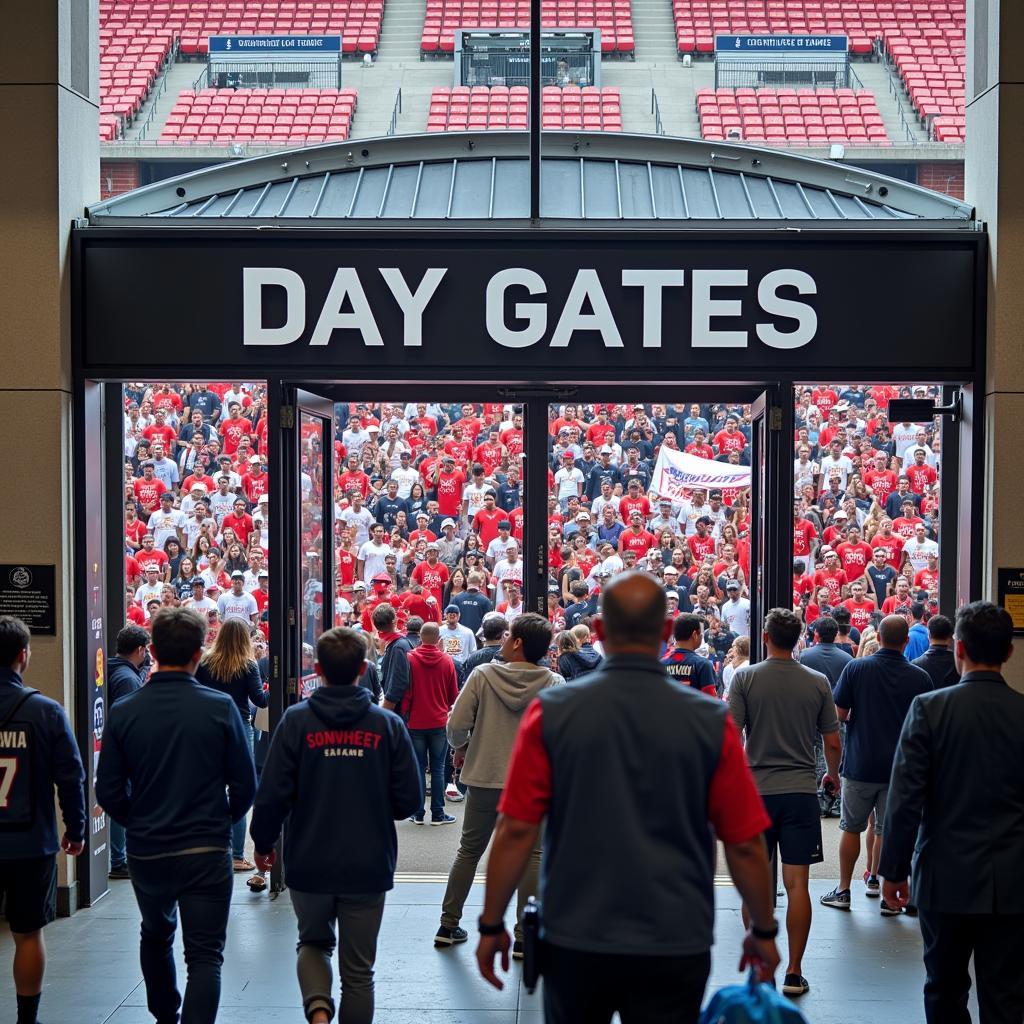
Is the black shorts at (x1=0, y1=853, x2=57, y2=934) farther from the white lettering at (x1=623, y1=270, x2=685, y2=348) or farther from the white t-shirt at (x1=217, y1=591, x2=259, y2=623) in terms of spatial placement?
the white t-shirt at (x1=217, y1=591, x2=259, y2=623)

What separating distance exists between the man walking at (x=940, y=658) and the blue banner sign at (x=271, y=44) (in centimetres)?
2737

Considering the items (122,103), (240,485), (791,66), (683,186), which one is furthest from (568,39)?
(683,186)

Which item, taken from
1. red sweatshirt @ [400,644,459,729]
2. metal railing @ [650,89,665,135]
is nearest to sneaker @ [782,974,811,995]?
red sweatshirt @ [400,644,459,729]

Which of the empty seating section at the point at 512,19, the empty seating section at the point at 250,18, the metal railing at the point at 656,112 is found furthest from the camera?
the empty seating section at the point at 250,18

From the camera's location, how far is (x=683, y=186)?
301 inches

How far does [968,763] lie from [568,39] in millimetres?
29081

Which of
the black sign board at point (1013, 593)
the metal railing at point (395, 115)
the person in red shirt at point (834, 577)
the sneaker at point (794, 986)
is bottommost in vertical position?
the sneaker at point (794, 986)

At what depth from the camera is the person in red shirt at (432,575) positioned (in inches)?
435

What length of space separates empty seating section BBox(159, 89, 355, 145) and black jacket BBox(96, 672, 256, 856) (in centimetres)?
2415

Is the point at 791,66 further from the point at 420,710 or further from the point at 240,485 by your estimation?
the point at 420,710

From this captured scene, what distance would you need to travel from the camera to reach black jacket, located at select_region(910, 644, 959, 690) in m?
6.75

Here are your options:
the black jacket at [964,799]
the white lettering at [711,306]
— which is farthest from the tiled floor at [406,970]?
the white lettering at [711,306]

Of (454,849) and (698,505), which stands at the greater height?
(698,505)

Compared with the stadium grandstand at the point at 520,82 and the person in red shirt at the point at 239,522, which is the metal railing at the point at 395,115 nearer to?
the stadium grandstand at the point at 520,82
